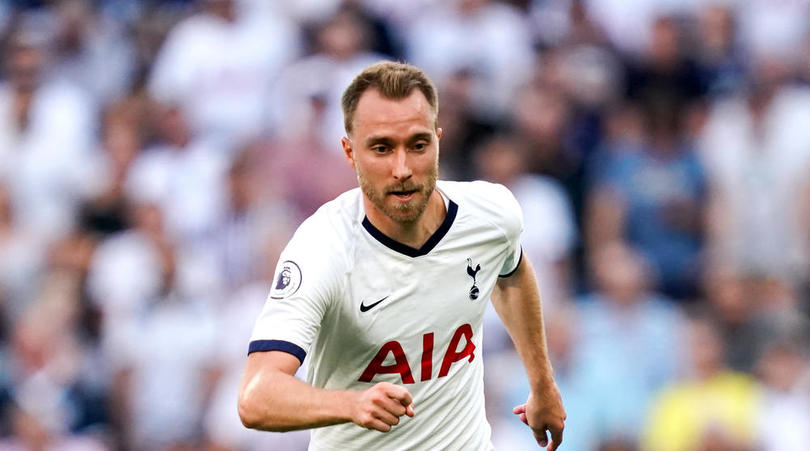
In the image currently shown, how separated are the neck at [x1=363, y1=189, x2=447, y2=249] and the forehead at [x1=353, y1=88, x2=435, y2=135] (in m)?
0.32

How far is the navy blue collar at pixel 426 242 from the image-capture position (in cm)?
489

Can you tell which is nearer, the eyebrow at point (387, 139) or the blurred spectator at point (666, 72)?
the eyebrow at point (387, 139)

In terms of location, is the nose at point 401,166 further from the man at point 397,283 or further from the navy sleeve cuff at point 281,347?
the navy sleeve cuff at point 281,347

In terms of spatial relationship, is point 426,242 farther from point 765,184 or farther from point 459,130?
point 765,184

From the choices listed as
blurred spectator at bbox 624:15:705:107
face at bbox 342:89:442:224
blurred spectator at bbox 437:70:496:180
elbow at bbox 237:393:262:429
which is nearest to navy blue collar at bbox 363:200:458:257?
face at bbox 342:89:442:224

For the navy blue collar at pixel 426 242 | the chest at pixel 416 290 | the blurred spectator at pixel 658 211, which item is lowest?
the chest at pixel 416 290

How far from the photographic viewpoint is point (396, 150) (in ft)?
15.4

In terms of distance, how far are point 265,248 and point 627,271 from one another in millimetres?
A: 2642

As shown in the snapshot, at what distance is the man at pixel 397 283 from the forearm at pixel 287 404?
1 cm

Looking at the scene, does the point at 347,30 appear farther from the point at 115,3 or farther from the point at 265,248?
the point at 115,3

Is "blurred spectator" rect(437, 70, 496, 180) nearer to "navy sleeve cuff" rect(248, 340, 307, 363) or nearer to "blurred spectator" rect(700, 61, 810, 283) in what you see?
"blurred spectator" rect(700, 61, 810, 283)

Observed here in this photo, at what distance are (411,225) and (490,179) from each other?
5.30 metres

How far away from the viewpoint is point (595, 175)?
10.4 meters

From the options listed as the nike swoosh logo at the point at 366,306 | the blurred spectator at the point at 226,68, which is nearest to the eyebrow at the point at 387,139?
the nike swoosh logo at the point at 366,306
